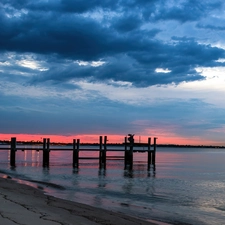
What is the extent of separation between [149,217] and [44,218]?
5400mm

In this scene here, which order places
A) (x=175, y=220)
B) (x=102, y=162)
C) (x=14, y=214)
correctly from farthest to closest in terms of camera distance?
(x=102, y=162) < (x=175, y=220) < (x=14, y=214)

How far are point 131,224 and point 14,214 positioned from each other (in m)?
3.64

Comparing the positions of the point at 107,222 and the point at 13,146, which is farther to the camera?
the point at 13,146

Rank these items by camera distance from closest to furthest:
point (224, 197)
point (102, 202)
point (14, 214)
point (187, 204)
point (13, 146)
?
point (14, 214) < point (102, 202) < point (187, 204) < point (224, 197) < point (13, 146)

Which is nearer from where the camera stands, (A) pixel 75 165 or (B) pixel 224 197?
(B) pixel 224 197

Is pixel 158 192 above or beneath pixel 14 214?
beneath

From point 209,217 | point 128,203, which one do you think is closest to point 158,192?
point 128,203

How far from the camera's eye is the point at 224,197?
20922 mm

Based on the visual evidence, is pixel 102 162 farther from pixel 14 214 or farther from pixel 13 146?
pixel 14 214

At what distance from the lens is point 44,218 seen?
29.1ft

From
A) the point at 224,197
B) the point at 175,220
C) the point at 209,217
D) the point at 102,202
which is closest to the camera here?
the point at 175,220

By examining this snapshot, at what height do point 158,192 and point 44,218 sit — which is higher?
point 44,218

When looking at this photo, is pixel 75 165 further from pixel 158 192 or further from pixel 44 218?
pixel 44 218

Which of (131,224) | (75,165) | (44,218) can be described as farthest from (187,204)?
(75,165)
